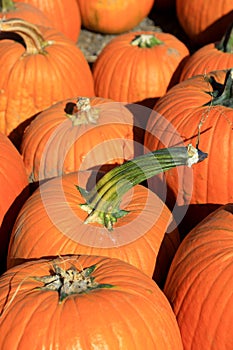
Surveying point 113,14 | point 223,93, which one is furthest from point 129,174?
point 113,14

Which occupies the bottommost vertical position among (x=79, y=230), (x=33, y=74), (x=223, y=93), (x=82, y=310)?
(x=79, y=230)

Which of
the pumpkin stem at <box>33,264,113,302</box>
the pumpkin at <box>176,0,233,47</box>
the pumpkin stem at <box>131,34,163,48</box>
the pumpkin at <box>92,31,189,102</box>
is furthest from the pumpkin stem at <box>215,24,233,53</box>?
the pumpkin stem at <box>33,264,113,302</box>

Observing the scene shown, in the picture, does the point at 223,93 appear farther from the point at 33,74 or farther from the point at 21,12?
the point at 21,12

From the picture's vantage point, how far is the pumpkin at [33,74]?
409 cm

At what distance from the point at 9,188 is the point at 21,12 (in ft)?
6.19

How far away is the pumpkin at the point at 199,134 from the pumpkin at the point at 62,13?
7.36 feet

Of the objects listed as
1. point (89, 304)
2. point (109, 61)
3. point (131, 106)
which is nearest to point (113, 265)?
point (89, 304)

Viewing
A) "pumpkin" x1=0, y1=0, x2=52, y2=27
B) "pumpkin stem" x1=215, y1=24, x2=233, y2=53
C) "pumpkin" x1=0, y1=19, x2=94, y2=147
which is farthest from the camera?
"pumpkin" x1=0, y1=0, x2=52, y2=27

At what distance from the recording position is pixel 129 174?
9.05 ft

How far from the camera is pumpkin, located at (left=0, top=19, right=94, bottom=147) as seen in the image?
409cm

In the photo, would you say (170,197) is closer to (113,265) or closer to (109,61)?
(113,265)

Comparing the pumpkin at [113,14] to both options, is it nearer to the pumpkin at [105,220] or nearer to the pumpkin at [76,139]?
the pumpkin at [76,139]

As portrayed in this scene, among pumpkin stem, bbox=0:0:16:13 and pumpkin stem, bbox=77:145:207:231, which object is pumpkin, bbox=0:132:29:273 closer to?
pumpkin stem, bbox=77:145:207:231

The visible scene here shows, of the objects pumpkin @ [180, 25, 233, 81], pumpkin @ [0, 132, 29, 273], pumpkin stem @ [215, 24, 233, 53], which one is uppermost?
pumpkin stem @ [215, 24, 233, 53]
